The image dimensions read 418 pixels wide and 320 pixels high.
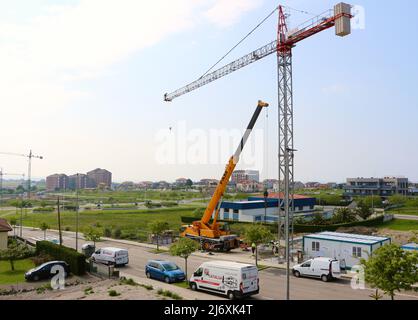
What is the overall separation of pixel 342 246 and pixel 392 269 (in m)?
16.2

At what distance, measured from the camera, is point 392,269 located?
54.9 feet

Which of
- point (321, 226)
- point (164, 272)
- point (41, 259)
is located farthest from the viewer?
point (321, 226)

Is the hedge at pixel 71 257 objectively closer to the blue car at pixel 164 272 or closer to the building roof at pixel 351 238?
the blue car at pixel 164 272

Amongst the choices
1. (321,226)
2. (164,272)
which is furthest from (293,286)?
(321,226)

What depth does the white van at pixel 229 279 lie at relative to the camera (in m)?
21.6

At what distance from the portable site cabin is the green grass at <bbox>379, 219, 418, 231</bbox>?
28140 millimetres

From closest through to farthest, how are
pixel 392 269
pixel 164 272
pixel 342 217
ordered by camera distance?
pixel 392 269 < pixel 164 272 < pixel 342 217

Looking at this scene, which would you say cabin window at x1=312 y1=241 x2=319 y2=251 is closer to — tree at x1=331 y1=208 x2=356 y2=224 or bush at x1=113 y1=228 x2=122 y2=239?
tree at x1=331 y1=208 x2=356 y2=224

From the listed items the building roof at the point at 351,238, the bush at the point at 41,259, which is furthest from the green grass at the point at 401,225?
the bush at the point at 41,259

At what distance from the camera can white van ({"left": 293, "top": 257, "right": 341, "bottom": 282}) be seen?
27406 mm

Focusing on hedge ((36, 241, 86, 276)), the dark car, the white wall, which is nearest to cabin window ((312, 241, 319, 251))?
the white wall

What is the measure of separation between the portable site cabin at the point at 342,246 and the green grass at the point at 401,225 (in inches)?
1108

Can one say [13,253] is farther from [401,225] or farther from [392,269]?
[401,225]

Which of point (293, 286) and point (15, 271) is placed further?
point (15, 271)
